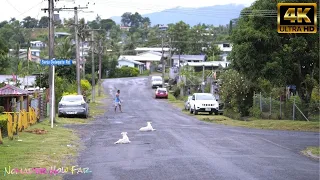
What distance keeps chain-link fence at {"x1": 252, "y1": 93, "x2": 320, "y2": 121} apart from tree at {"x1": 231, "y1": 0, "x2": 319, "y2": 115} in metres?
1.88

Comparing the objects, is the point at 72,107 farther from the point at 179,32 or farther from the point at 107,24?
the point at 107,24

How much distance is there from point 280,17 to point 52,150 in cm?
1480

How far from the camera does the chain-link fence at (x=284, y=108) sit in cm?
3284

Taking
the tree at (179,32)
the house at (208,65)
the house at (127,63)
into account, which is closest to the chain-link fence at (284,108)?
the house at (208,65)

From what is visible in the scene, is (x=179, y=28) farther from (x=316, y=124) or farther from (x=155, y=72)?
(x=316, y=124)

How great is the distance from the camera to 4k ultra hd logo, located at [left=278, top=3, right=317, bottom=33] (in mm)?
26406

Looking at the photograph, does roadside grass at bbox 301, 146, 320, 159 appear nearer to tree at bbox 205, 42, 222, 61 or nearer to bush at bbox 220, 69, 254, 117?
bush at bbox 220, 69, 254, 117

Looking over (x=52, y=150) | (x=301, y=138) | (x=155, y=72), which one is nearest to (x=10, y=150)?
(x=52, y=150)

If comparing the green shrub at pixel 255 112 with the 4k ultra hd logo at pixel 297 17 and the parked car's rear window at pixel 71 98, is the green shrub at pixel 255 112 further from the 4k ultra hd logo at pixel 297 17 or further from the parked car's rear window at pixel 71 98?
the parked car's rear window at pixel 71 98

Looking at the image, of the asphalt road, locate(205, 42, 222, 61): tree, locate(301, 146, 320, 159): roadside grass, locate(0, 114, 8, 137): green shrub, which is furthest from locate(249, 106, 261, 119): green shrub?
locate(205, 42, 222, 61): tree

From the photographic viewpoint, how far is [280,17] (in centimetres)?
2736

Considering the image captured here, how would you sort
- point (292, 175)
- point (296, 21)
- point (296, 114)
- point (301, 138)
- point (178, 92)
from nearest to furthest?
1. point (292, 175)
2. point (301, 138)
3. point (296, 21)
4. point (296, 114)
5. point (178, 92)

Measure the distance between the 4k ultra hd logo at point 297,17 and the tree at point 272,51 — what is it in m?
1.83

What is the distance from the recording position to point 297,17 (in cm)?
2628
